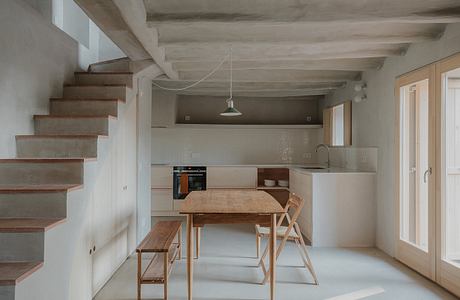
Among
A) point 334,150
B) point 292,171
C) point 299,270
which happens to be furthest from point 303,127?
point 299,270

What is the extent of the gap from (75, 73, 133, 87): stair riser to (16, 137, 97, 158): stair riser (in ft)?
4.53

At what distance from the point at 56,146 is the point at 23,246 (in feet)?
4.10

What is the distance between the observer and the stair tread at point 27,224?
2143 millimetres

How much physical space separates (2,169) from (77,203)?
0.66 m

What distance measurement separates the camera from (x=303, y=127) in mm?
7664

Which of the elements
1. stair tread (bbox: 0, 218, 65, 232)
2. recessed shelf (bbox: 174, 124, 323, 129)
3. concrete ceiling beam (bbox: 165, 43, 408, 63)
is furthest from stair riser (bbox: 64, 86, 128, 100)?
recessed shelf (bbox: 174, 124, 323, 129)

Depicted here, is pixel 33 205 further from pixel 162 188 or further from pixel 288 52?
pixel 162 188

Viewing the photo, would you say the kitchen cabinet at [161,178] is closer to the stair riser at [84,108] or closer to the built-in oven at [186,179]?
the built-in oven at [186,179]

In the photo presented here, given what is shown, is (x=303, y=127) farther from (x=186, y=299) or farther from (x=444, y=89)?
(x=186, y=299)

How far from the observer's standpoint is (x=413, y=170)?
4.19 m

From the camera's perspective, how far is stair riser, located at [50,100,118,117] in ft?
12.4

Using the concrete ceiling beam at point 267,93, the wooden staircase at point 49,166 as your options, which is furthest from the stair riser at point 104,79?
the concrete ceiling beam at point 267,93

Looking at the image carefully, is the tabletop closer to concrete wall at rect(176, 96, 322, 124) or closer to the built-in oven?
the built-in oven

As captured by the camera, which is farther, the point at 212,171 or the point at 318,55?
the point at 212,171
